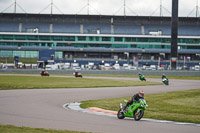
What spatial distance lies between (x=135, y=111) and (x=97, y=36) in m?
95.0

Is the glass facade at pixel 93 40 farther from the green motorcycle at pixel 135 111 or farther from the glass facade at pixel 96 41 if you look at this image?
the green motorcycle at pixel 135 111

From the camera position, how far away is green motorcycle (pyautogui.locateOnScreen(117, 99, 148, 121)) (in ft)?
48.6

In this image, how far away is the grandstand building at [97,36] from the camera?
109 m

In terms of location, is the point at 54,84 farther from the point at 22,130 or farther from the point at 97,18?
the point at 97,18

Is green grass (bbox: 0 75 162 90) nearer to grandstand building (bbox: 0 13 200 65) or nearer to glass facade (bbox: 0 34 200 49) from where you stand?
grandstand building (bbox: 0 13 200 65)

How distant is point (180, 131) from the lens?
41.0 ft

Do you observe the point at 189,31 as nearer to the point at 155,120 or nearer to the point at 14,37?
the point at 14,37

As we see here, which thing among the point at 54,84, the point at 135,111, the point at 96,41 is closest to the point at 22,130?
the point at 135,111

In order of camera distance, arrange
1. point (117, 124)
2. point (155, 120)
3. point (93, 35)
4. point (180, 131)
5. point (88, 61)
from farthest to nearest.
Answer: point (93, 35), point (88, 61), point (155, 120), point (117, 124), point (180, 131)

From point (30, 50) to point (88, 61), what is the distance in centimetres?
1867

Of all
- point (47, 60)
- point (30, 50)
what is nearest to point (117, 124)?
point (47, 60)

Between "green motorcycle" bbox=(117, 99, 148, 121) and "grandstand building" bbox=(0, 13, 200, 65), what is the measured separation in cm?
8934

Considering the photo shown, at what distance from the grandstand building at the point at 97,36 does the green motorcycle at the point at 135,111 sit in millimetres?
89344

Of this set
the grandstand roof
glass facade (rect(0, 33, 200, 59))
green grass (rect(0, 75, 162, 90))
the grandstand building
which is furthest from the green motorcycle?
the grandstand roof
